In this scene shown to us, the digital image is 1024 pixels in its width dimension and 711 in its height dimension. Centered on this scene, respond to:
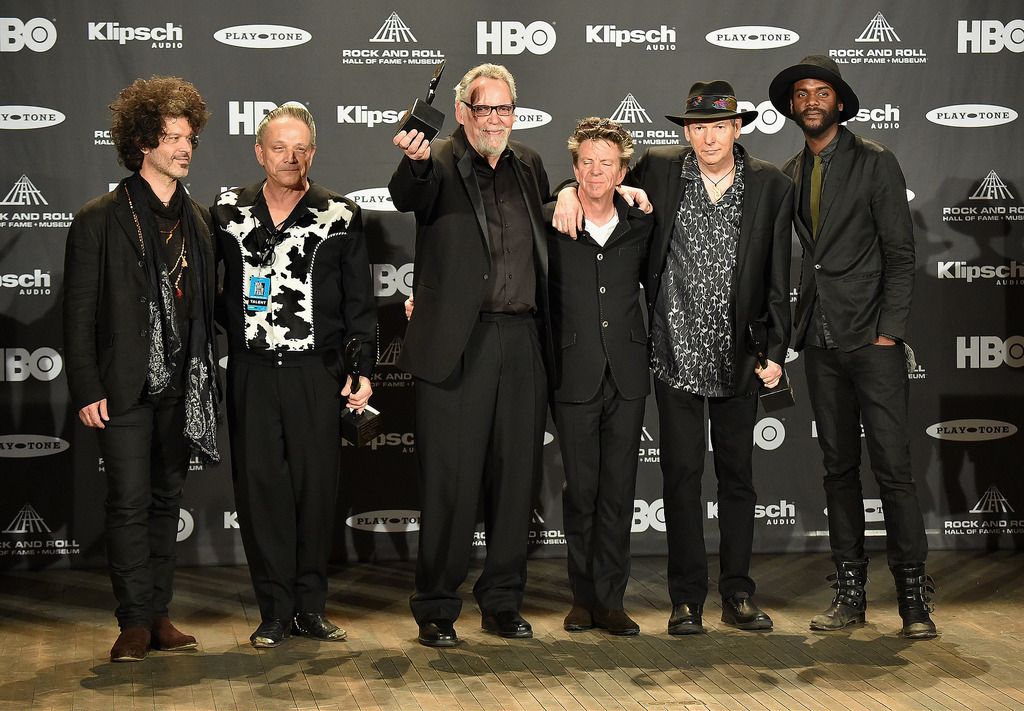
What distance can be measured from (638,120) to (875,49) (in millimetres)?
1144

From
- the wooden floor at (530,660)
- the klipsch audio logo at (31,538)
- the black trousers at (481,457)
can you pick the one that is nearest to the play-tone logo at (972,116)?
the wooden floor at (530,660)

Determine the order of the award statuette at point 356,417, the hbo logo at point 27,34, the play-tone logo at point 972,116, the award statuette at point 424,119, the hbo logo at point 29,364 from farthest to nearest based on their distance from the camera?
the play-tone logo at point 972,116
the hbo logo at point 29,364
the hbo logo at point 27,34
the award statuette at point 356,417
the award statuette at point 424,119

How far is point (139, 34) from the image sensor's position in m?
5.43

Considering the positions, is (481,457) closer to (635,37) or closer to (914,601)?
(914,601)

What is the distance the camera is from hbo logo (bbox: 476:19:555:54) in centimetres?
557

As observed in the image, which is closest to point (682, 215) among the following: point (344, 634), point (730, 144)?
point (730, 144)

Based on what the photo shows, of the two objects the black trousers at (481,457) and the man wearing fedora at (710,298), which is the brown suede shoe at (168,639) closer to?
the black trousers at (481,457)

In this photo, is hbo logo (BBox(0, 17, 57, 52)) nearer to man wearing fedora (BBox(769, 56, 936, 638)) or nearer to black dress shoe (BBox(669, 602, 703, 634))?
man wearing fedora (BBox(769, 56, 936, 638))

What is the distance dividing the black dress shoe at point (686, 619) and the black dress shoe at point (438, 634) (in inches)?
31.1

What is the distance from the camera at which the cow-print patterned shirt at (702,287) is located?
14.5ft

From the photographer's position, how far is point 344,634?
14.6ft

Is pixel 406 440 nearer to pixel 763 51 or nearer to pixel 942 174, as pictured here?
pixel 763 51

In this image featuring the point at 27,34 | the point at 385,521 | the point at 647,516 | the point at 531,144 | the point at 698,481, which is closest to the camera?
the point at 698,481

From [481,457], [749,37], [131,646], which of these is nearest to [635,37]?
[749,37]
